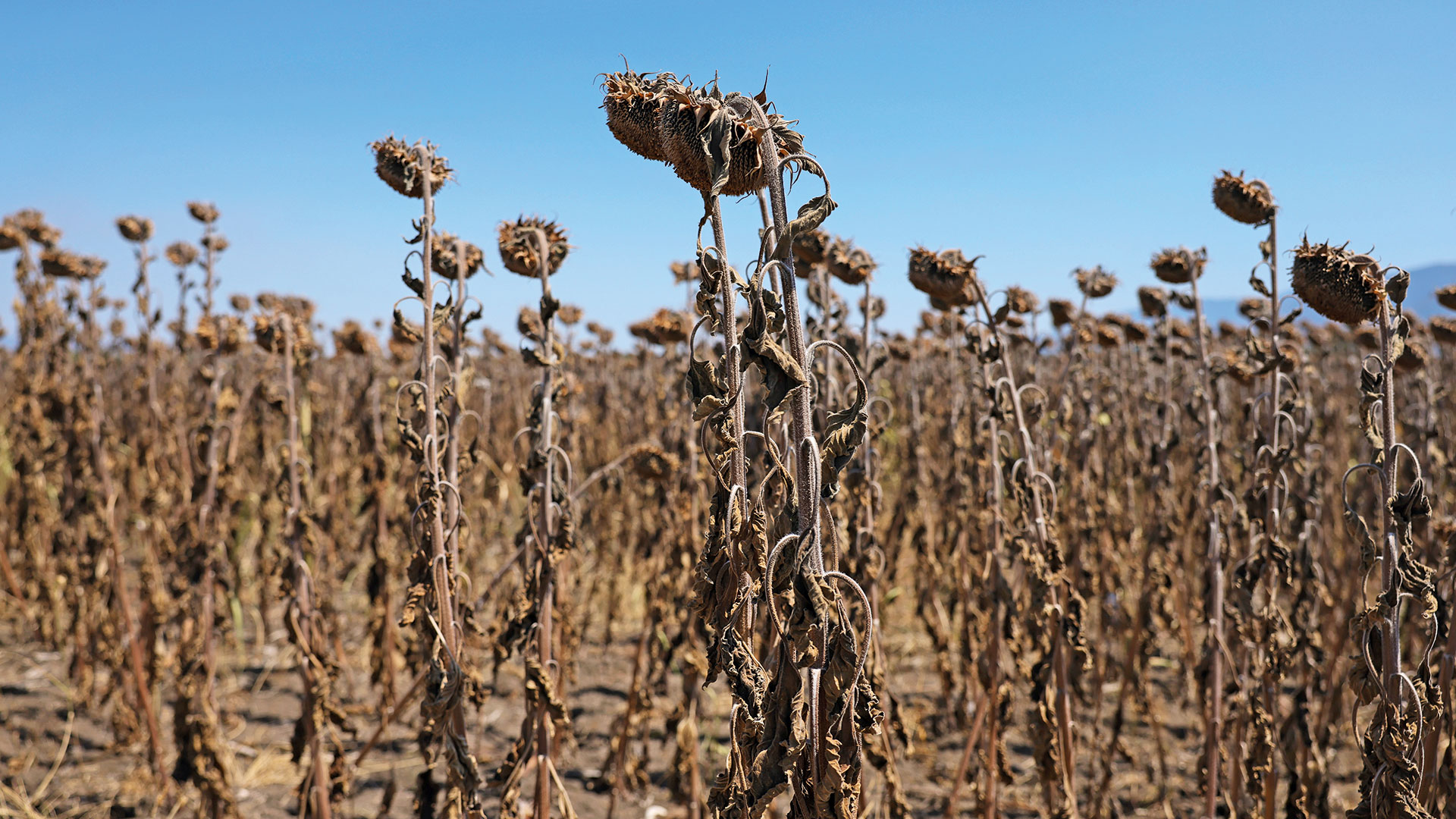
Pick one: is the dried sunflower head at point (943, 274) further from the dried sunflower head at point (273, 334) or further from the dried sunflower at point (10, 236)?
the dried sunflower at point (10, 236)

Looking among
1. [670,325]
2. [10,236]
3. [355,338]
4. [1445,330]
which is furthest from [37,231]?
[1445,330]

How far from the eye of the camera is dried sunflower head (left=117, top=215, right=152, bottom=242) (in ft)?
17.6

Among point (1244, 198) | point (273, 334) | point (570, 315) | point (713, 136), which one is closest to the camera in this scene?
point (713, 136)

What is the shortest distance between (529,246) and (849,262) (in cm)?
150

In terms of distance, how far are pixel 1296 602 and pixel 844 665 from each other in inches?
113

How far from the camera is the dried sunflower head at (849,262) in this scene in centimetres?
382

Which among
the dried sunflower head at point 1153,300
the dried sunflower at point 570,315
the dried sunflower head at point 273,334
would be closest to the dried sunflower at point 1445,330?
the dried sunflower head at point 1153,300

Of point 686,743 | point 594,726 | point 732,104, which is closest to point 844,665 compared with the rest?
point 732,104

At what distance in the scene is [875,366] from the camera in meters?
3.70

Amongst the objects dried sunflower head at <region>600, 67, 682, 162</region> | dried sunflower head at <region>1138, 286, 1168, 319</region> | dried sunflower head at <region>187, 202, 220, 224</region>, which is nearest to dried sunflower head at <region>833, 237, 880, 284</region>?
dried sunflower head at <region>600, 67, 682, 162</region>

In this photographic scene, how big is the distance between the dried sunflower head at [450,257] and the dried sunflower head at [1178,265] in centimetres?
313

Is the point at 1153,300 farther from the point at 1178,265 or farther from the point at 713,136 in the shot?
the point at 713,136

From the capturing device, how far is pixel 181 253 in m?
6.33

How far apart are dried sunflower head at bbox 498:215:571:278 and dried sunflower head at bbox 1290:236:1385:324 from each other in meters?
2.33
